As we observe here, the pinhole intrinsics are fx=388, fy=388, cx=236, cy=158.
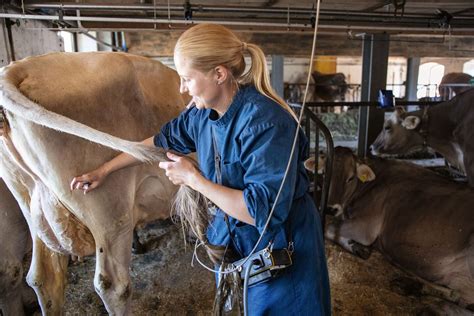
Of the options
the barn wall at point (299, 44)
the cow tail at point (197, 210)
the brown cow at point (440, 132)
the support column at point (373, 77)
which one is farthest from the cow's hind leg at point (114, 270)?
the barn wall at point (299, 44)

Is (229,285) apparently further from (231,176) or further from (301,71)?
(301,71)

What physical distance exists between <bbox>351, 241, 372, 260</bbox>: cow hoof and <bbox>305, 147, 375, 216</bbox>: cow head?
35 centimetres

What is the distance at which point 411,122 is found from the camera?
523 centimetres

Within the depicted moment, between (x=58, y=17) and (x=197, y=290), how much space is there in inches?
101

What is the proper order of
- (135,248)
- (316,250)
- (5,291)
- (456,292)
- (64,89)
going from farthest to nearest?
(135,248) → (456,292) → (5,291) → (64,89) → (316,250)

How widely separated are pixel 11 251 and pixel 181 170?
5.64 feet

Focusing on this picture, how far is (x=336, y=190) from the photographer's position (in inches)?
137

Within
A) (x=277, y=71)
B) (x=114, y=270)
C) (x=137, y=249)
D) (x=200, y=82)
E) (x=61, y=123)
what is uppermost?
(x=200, y=82)

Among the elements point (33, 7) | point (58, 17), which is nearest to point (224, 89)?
point (58, 17)

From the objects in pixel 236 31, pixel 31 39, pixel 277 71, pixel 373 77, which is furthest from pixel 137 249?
pixel 277 71

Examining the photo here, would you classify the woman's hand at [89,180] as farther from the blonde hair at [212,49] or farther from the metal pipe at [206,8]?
the metal pipe at [206,8]

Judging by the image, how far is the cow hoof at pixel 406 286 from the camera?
306cm

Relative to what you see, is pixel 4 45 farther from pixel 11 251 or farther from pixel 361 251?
pixel 361 251

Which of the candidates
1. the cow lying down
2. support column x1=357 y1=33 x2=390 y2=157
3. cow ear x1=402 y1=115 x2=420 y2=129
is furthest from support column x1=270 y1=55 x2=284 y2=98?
the cow lying down
